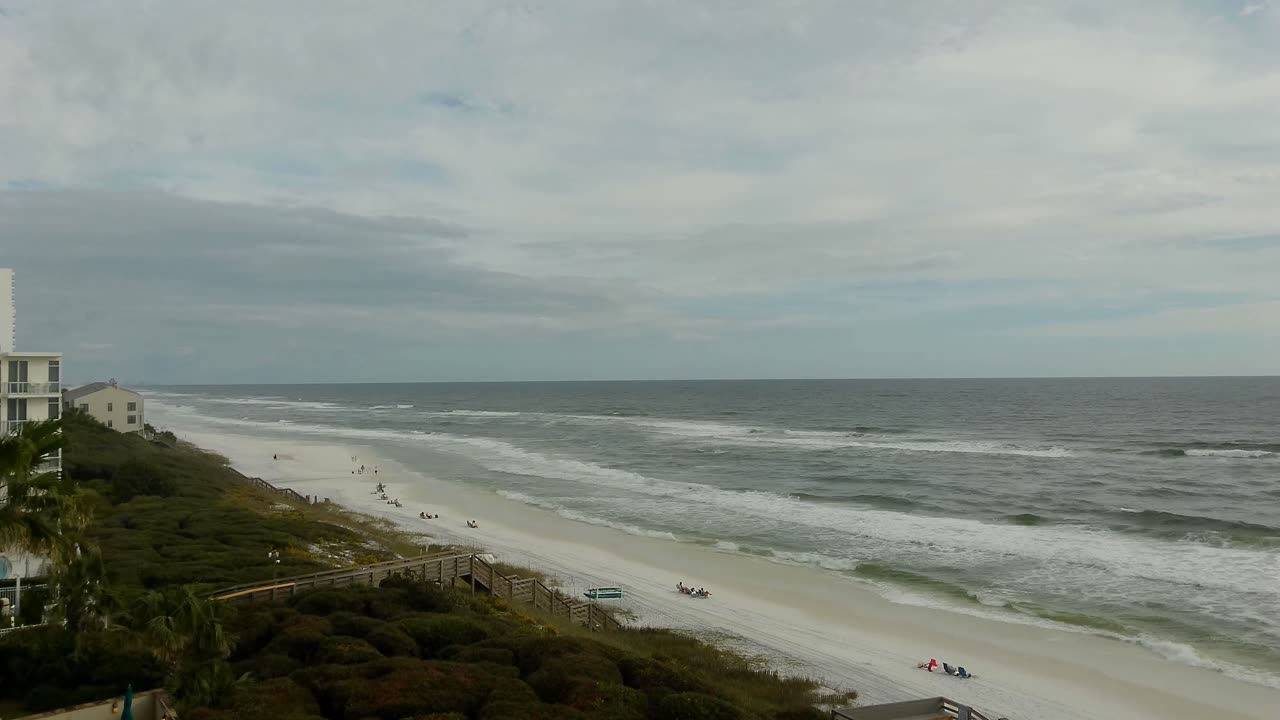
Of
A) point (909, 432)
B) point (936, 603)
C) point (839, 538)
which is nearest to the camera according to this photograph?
point (936, 603)

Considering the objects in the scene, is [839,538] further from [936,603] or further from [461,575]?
[461,575]

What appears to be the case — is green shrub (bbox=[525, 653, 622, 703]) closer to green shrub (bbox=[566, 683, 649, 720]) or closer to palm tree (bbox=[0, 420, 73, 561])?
green shrub (bbox=[566, 683, 649, 720])

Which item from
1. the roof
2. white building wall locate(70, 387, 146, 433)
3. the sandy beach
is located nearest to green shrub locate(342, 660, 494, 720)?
the sandy beach

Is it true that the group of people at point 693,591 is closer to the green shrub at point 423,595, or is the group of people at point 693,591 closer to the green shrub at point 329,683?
the green shrub at point 423,595

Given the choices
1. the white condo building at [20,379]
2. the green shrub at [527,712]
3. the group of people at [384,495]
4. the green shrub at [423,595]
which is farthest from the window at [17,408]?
the group of people at [384,495]

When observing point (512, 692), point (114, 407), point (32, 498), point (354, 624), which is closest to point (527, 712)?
point (512, 692)

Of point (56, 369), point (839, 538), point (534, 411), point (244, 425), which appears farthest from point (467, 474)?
point (534, 411)

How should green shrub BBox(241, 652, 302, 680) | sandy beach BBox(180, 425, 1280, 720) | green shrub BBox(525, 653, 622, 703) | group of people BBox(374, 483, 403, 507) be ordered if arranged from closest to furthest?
green shrub BBox(525, 653, 622, 703) → green shrub BBox(241, 652, 302, 680) → sandy beach BBox(180, 425, 1280, 720) → group of people BBox(374, 483, 403, 507)
